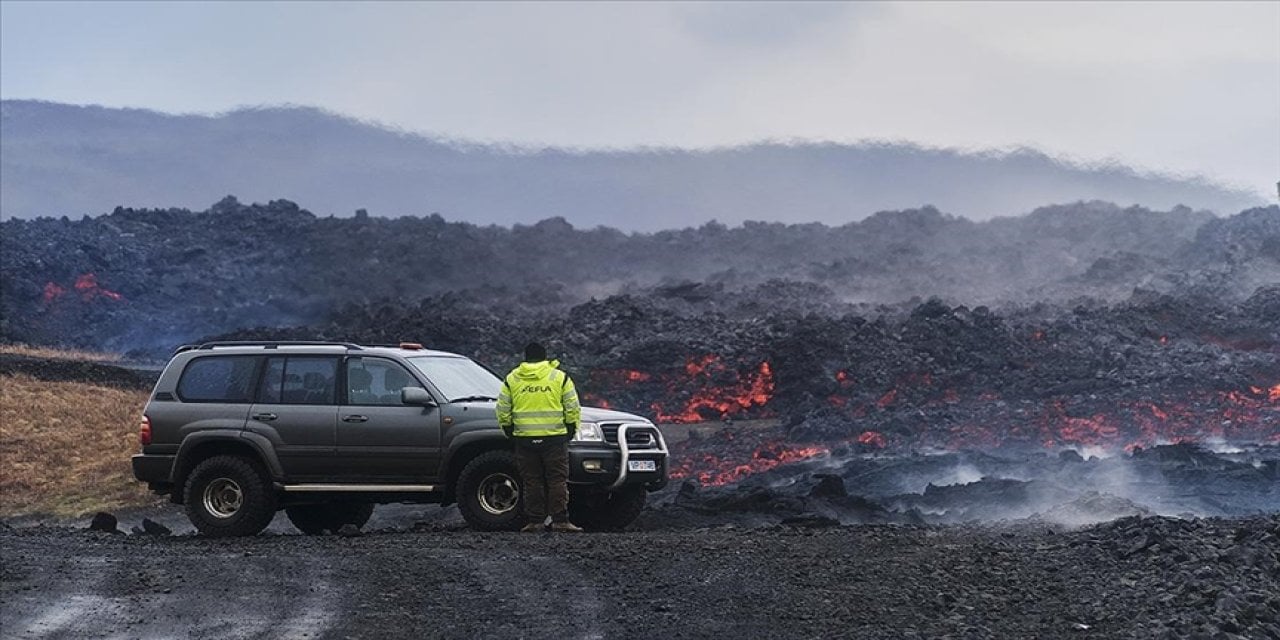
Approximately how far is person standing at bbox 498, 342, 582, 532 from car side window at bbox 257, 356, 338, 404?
74.9 inches

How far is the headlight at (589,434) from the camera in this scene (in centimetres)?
1603

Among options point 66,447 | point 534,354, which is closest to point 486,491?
point 534,354

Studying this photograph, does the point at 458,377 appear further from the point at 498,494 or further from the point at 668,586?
the point at 668,586

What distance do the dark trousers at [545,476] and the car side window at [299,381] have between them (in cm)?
217

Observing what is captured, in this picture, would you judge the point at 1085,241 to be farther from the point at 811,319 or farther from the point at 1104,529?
the point at 1104,529

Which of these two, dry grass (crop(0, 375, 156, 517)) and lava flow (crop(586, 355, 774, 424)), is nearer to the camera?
dry grass (crop(0, 375, 156, 517))

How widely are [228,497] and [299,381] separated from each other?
1350mm

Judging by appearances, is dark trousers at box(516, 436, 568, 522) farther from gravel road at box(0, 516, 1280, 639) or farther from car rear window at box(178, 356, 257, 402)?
car rear window at box(178, 356, 257, 402)

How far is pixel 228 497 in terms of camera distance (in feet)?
52.2

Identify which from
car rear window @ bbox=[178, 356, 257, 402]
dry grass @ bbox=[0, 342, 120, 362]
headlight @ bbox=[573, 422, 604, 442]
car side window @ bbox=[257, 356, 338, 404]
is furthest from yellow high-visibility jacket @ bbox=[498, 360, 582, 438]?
dry grass @ bbox=[0, 342, 120, 362]

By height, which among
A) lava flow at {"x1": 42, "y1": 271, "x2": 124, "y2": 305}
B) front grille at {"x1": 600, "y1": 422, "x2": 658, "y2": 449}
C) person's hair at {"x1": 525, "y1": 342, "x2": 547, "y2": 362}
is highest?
lava flow at {"x1": 42, "y1": 271, "x2": 124, "y2": 305}

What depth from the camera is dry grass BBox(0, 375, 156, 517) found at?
77.0 feet

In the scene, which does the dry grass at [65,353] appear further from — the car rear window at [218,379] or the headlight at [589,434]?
the headlight at [589,434]

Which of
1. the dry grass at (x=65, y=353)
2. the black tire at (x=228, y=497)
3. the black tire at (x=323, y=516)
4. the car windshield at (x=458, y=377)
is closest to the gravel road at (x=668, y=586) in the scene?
the black tire at (x=228, y=497)
